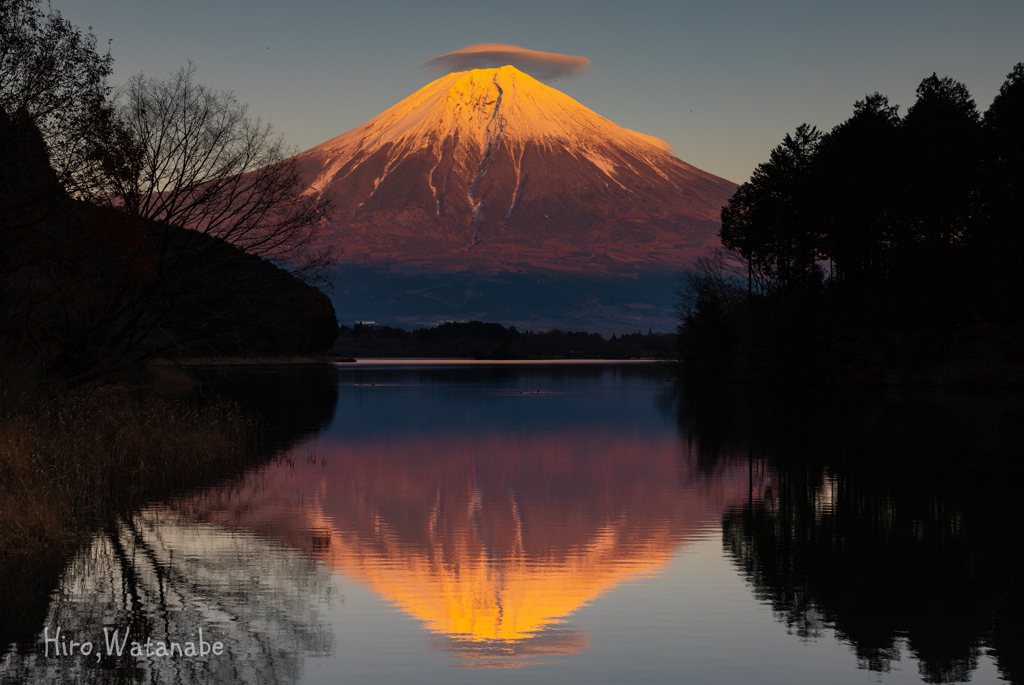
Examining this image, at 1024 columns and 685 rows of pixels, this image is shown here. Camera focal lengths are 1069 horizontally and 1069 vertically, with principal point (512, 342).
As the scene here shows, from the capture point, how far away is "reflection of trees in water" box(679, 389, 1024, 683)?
31.2 ft

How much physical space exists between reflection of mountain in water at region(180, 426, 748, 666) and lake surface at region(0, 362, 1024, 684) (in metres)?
0.06

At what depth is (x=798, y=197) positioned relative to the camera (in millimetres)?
→ 65812

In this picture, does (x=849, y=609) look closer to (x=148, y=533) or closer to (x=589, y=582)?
(x=589, y=582)

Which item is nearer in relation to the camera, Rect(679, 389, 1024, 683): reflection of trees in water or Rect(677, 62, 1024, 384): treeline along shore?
Rect(679, 389, 1024, 683): reflection of trees in water

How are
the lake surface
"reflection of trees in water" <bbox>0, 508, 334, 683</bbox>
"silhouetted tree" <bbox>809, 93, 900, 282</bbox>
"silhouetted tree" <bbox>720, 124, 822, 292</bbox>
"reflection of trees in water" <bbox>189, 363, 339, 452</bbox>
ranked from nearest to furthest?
"reflection of trees in water" <bbox>0, 508, 334, 683</bbox>, the lake surface, "reflection of trees in water" <bbox>189, 363, 339, 452</bbox>, "silhouetted tree" <bbox>809, 93, 900, 282</bbox>, "silhouetted tree" <bbox>720, 124, 822, 292</bbox>

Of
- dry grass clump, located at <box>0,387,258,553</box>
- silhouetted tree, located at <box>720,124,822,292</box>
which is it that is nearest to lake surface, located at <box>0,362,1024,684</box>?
dry grass clump, located at <box>0,387,258,553</box>

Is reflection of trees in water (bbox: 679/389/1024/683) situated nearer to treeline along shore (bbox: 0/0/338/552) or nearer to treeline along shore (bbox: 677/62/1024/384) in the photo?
treeline along shore (bbox: 0/0/338/552)

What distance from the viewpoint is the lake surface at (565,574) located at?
866 cm

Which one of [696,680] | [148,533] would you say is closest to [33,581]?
[148,533]

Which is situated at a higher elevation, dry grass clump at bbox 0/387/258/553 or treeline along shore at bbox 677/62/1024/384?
Result: treeline along shore at bbox 677/62/1024/384

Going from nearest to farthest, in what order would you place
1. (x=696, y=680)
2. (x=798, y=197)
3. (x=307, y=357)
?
(x=696, y=680)
(x=798, y=197)
(x=307, y=357)

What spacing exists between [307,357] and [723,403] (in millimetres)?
111748

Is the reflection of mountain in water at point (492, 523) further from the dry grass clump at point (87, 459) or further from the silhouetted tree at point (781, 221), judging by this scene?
the silhouetted tree at point (781, 221)

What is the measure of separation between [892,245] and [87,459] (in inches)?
2136
